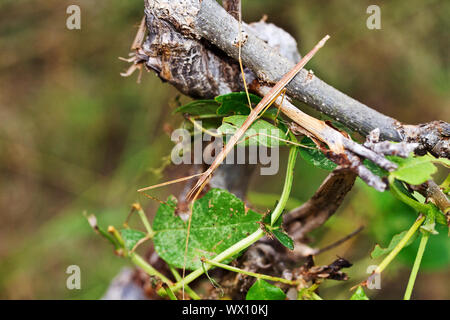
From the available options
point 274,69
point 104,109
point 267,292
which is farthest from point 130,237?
point 104,109

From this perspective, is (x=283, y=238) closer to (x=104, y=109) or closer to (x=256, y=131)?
(x=256, y=131)

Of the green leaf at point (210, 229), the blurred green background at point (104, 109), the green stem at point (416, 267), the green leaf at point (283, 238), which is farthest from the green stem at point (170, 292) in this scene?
the blurred green background at point (104, 109)

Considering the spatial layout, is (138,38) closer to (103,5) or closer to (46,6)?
(103,5)

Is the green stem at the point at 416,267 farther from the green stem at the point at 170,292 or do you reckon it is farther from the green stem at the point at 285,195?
the green stem at the point at 170,292

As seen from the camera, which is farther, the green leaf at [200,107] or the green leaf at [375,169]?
the green leaf at [200,107]

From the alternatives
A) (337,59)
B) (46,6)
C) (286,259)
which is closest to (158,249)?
(286,259)

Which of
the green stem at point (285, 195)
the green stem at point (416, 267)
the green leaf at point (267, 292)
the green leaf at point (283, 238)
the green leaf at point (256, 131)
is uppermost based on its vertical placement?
the green leaf at point (256, 131)

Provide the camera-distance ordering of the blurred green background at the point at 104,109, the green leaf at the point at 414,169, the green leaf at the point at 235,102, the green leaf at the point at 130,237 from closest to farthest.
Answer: the green leaf at the point at 414,169 < the green leaf at the point at 235,102 < the green leaf at the point at 130,237 < the blurred green background at the point at 104,109
